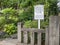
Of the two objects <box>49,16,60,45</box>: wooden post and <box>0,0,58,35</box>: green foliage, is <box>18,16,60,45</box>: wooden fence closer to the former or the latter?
<box>49,16,60,45</box>: wooden post

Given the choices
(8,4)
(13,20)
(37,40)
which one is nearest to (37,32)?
(37,40)

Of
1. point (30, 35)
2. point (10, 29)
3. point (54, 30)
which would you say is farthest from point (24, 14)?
point (54, 30)

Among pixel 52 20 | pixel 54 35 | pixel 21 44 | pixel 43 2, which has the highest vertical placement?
pixel 43 2

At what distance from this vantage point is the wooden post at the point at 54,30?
17.0 feet

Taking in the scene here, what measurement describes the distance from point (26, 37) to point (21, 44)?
285 millimetres

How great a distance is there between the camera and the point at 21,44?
19.8 ft

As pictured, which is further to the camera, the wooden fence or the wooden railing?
the wooden railing

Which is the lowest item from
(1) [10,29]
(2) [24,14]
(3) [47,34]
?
(1) [10,29]

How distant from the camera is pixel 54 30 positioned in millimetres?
5230

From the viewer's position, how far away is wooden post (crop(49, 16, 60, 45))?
17.0ft

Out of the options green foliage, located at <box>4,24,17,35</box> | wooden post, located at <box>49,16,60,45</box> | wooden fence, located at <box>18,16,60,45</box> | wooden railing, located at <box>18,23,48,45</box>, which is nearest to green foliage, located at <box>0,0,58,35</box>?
green foliage, located at <box>4,24,17,35</box>

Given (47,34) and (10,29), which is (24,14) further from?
(47,34)

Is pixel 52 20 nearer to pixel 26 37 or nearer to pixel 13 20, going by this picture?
pixel 26 37

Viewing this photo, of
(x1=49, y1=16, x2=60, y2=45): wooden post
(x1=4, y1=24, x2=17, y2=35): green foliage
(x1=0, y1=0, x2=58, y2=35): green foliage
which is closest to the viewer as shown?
(x1=49, y1=16, x2=60, y2=45): wooden post
